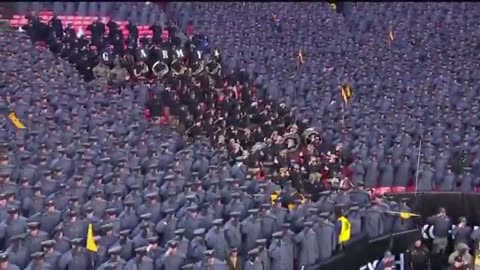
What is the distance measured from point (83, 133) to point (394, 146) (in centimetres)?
540

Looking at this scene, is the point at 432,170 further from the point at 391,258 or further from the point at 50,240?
the point at 50,240

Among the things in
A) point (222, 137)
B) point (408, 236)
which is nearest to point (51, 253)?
point (408, 236)

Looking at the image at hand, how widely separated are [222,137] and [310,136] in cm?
158

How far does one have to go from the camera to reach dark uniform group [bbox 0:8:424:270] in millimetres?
12680

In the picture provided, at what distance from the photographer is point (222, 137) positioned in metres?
18.7

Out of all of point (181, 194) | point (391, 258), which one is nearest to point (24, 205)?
point (181, 194)

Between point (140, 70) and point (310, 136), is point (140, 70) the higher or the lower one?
the higher one

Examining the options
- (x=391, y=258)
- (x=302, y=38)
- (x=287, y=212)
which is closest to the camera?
(x=391, y=258)

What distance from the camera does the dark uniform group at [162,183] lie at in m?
12.7

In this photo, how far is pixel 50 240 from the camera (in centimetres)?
1230

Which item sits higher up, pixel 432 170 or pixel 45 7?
pixel 45 7

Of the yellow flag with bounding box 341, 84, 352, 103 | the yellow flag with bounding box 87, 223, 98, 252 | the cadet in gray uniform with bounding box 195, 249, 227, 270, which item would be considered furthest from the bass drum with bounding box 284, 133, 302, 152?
the cadet in gray uniform with bounding box 195, 249, 227, 270

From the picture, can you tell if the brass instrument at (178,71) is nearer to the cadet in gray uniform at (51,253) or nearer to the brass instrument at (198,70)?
the brass instrument at (198,70)

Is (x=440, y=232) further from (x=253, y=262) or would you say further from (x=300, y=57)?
(x=300, y=57)
